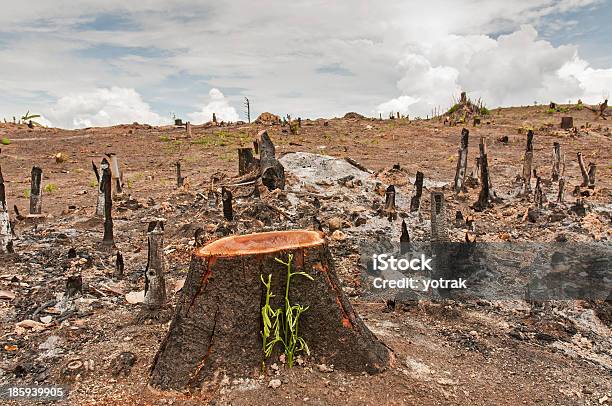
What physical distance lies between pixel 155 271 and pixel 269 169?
21.3 ft

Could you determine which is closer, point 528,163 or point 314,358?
point 314,358

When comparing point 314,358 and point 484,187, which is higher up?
point 484,187

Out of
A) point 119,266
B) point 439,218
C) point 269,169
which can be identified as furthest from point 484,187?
point 119,266

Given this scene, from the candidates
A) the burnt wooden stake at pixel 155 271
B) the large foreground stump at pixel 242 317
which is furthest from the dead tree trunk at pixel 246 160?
the large foreground stump at pixel 242 317

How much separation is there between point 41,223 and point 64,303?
542 cm

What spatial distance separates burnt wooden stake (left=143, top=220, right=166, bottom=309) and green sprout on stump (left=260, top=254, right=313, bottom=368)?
6.00 feet

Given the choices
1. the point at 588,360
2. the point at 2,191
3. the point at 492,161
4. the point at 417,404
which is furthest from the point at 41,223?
the point at 492,161

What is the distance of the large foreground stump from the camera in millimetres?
3730

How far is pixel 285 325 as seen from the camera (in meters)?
3.84

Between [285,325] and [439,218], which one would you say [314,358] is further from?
[439,218]

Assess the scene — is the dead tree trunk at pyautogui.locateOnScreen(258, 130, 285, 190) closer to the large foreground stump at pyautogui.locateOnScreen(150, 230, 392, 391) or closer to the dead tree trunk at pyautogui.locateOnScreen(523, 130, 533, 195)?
the dead tree trunk at pyautogui.locateOnScreen(523, 130, 533, 195)

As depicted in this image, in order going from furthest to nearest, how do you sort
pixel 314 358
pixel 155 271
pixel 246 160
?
1. pixel 246 160
2. pixel 155 271
3. pixel 314 358

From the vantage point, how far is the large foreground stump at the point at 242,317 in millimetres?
3730

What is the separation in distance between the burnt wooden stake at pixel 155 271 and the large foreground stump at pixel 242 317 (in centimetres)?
141
